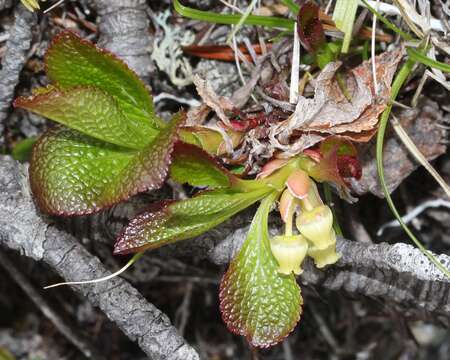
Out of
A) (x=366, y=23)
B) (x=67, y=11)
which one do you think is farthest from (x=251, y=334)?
(x=67, y=11)

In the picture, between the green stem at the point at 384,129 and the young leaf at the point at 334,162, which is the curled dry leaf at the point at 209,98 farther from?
the green stem at the point at 384,129

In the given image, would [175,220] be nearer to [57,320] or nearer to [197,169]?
[197,169]

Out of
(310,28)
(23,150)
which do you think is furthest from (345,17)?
(23,150)

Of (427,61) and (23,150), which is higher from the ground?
(427,61)

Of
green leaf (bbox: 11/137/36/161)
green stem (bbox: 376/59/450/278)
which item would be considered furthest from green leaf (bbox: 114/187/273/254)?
green leaf (bbox: 11/137/36/161)

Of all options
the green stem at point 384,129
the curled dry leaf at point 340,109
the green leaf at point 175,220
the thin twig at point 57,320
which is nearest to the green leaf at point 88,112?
the green leaf at point 175,220

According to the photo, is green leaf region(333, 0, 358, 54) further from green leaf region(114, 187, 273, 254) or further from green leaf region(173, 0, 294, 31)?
green leaf region(114, 187, 273, 254)

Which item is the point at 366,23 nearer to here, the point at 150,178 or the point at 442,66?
the point at 442,66
